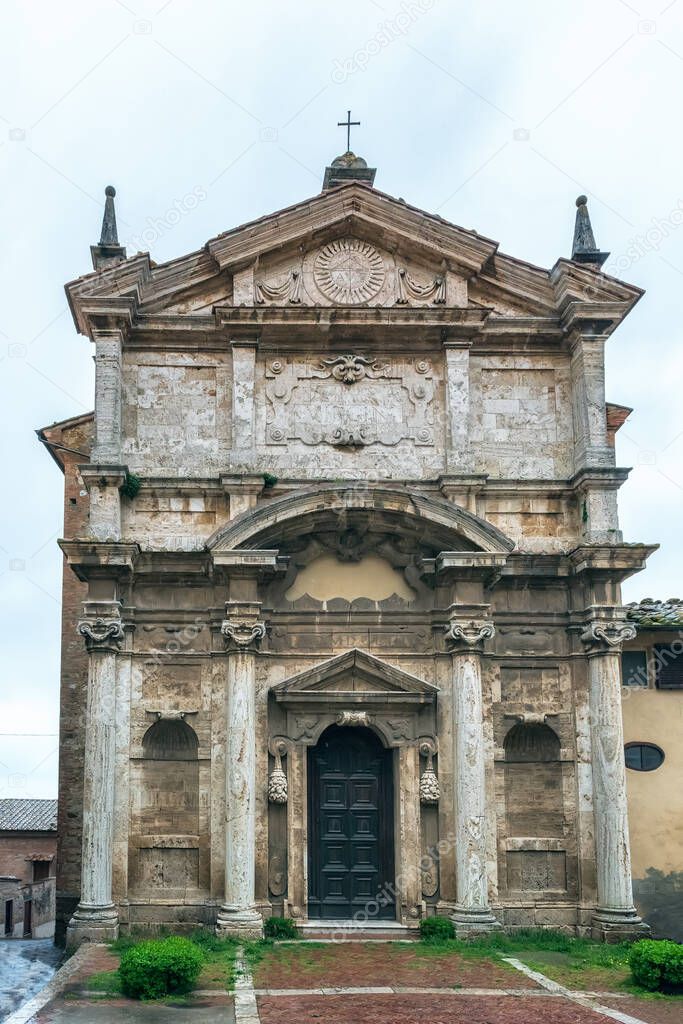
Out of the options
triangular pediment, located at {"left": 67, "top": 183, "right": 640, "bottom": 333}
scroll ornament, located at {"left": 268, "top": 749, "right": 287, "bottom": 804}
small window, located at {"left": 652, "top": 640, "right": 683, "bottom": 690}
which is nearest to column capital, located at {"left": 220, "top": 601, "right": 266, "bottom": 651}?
scroll ornament, located at {"left": 268, "top": 749, "right": 287, "bottom": 804}

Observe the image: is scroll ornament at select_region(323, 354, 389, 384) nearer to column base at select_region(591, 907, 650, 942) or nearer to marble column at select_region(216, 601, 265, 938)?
marble column at select_region(216, 601, 265, 938)

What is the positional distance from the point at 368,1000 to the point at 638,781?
7.65 m

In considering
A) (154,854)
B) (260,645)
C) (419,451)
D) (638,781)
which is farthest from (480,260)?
(154,854)

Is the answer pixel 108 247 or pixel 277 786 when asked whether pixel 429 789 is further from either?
pixel 108 247

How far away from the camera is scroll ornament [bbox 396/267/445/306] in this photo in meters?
18.2

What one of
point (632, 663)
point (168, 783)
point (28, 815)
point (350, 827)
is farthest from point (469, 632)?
point (28, 815)

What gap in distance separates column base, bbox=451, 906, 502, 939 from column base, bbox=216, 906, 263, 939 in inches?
105

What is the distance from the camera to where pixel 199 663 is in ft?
56.4

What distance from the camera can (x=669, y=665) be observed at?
19.4 m

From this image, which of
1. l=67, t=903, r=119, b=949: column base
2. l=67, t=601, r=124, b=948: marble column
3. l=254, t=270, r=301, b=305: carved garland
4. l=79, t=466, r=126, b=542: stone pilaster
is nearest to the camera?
l=67, t=903, r=119, b=949: column base

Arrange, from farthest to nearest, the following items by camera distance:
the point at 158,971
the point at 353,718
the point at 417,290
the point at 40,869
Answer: the point at 40,869 → the point at 417,290 → the point at 353,718 → the point at 158,971

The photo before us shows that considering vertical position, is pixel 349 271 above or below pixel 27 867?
above

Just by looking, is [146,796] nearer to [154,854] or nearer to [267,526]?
[154,854]

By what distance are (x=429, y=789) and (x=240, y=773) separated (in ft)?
8.92
